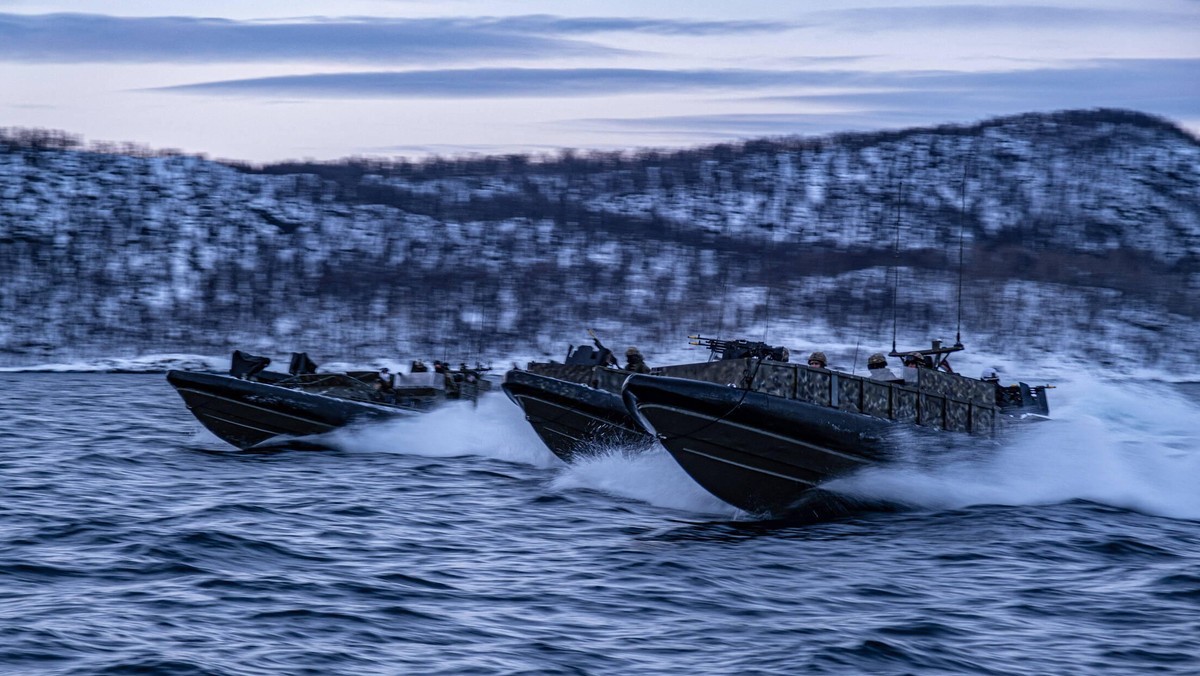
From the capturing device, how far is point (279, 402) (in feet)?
96.9

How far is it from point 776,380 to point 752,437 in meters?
0.94

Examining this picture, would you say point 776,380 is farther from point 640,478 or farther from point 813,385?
point 640,478

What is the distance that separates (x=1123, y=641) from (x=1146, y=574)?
154 inches

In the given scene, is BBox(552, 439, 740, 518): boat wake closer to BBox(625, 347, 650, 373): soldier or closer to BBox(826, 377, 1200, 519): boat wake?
BBox(625, 347, 650, 373): soldier

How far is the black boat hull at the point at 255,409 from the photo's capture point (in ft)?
95.8

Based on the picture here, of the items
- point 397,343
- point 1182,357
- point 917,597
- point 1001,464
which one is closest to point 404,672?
point 917,597

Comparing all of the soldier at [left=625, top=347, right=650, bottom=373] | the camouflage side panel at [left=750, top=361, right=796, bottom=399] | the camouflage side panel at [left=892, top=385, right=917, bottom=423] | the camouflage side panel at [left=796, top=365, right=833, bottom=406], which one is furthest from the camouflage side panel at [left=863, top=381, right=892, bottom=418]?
the soldier at [left=625, top=347, right=650, bottom=373]

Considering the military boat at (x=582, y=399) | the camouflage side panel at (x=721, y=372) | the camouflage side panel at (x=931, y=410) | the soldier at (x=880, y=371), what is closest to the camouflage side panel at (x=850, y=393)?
the camouflage side panel at (x=721, y=372)

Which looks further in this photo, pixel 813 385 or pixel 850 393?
pixel 850 393

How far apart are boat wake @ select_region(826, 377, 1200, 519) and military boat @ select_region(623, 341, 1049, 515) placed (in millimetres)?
544

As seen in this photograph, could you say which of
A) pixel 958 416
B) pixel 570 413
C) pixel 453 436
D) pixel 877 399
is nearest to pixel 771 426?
pixel 877 399

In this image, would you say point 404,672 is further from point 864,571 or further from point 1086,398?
point 1086,398

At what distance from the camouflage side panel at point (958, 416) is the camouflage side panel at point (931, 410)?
0.19m

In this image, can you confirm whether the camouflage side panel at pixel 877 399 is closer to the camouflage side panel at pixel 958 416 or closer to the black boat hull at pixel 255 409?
the camouflage side panel at pixel 958 416
